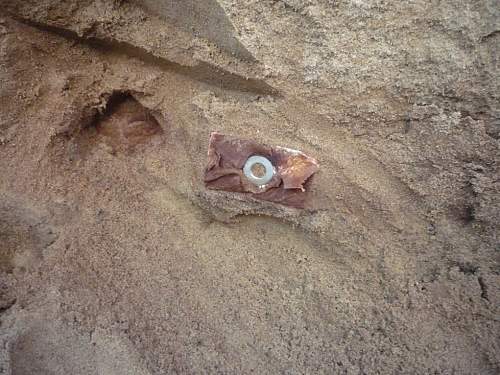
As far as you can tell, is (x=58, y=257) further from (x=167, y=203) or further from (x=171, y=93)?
(x=171, y=93)

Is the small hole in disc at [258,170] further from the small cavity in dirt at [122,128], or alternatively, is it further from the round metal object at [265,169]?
the small cavity in dirt at [122,128]

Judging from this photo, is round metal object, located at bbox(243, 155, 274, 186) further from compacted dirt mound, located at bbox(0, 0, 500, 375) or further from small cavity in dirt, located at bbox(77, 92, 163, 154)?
small cavity in dirt, located at bbox(77, 92, 163, 154)

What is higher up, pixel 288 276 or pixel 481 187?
pixel 481 187

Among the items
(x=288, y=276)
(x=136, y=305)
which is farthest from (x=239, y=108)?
(x=136, y=305)

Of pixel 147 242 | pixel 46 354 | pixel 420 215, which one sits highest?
pixel 420 215

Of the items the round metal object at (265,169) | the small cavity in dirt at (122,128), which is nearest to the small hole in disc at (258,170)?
the round metal object at (265,169)

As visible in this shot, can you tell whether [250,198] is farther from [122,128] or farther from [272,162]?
[122,128]

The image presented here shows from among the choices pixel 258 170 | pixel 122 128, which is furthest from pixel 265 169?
pixel 122 128
